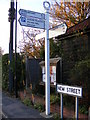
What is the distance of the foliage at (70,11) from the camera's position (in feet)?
47.4

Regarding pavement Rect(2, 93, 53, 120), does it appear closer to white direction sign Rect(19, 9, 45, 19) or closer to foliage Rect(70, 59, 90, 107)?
foliage Rect(70, 59, 90, 107)

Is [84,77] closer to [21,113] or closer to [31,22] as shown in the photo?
[31,22]

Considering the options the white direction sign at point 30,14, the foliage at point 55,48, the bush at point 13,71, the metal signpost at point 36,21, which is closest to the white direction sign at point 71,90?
the metal signpost at point 36,21

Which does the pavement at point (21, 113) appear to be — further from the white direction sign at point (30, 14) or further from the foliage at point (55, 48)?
the white direction sign at point (30, 14)

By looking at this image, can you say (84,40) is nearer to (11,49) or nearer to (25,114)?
(25,114)

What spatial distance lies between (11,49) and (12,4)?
8.60 ft

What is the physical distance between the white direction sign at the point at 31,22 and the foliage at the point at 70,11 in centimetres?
822

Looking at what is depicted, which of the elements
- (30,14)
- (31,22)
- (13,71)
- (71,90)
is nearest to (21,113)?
(71,90)

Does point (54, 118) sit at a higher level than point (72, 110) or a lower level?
Answer: lower

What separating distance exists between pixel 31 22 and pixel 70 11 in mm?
9312

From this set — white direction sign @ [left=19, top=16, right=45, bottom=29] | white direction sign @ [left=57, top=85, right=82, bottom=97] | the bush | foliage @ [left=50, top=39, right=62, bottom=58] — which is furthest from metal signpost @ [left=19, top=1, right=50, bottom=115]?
the bush

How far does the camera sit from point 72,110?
5672 mm

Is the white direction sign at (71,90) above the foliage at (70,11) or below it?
below

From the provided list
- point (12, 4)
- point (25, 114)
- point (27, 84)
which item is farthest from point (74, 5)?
point (25, 114)
